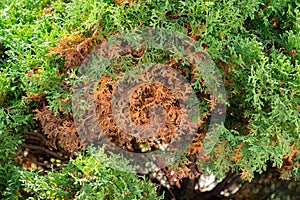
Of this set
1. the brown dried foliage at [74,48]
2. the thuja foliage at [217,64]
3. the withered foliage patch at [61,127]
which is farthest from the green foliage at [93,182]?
the brown dried foliage at [74,48]

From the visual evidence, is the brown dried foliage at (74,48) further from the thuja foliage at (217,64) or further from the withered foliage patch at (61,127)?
the withered foliage patch at (61,127)

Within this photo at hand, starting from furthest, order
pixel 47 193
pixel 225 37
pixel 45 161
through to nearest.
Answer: pixel 45 161 → pixel 225 37 → pixel 47 193

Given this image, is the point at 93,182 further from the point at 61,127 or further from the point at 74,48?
the point at 74,48

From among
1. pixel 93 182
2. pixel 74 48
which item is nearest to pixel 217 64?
pixel 74 48

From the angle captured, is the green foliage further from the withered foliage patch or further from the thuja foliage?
the withered foliage patch

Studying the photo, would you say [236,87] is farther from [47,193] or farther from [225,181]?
[225,181]

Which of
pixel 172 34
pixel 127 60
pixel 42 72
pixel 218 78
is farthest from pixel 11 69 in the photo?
pixel 218 78

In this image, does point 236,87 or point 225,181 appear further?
point 225,181
